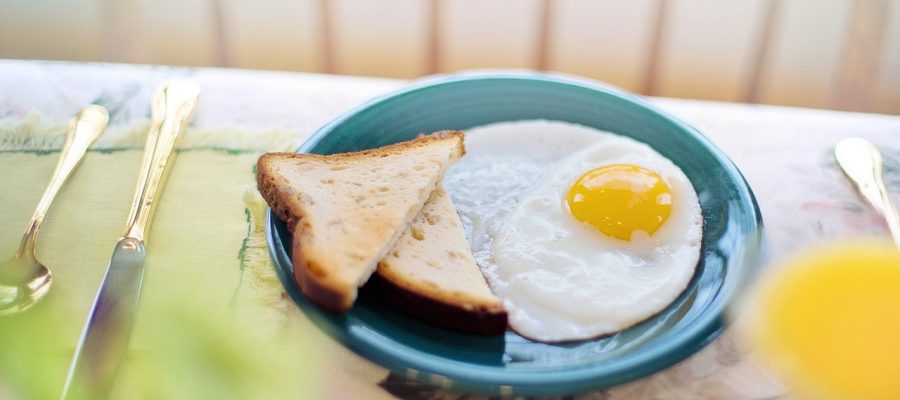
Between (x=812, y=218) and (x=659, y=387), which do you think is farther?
(x=812, y=218)

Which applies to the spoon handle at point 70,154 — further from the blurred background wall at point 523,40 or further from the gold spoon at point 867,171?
the gold spoon at point 867,171

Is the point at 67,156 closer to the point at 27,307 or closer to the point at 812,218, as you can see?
the point at 27,307

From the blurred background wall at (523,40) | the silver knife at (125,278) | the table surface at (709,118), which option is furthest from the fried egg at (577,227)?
the blurred background wall at (523,40)

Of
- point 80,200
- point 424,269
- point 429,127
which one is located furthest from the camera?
point 429,127

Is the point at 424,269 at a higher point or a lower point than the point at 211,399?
lower

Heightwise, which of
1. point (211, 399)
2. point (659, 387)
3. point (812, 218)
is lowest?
point (659, 387)

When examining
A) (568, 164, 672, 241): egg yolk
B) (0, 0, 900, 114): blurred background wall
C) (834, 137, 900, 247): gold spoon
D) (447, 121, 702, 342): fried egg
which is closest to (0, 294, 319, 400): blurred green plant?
(447, 121, 702, 342): fried egg

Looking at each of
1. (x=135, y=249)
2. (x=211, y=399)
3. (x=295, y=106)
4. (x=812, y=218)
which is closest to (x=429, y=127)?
(x=295, y=106)
